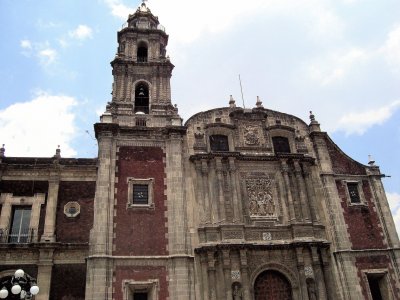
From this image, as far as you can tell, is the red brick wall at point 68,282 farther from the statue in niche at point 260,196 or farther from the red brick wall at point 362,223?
the red brick wall at point 362,223

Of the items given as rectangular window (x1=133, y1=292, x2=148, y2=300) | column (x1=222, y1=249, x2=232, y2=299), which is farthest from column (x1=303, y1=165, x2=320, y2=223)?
rectangular window (x1=133, y1=292, x2=148, y2=300)

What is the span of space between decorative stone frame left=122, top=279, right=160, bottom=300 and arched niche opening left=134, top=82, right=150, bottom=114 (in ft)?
34.5

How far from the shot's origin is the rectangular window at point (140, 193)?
21469 millimetres

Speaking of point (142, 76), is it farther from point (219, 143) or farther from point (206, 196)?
point (206, 196)

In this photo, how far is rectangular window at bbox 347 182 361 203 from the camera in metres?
23.8

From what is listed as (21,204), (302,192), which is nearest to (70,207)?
(21,204)

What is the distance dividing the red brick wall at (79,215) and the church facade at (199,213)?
0.06 meters

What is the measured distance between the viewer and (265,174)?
76.8ft

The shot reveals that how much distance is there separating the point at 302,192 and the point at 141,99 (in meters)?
11.2

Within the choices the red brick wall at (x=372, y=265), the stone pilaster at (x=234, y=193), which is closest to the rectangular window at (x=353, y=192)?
the red brick wall at (x=372, y=265)

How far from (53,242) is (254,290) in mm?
9900

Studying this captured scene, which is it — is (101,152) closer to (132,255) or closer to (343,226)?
(132,255)

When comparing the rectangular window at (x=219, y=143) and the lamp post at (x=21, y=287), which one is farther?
the rectangular window at (x=219, y=143)

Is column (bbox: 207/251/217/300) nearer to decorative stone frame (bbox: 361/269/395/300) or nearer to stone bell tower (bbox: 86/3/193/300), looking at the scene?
stone bell tower (bbox: 86/3/193/300)
